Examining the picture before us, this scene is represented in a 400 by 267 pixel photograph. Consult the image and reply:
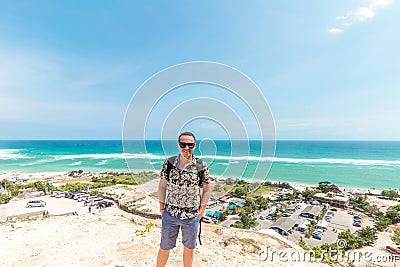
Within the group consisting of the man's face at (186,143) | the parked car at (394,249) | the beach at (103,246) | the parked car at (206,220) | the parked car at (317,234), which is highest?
the man's face at (186,143)

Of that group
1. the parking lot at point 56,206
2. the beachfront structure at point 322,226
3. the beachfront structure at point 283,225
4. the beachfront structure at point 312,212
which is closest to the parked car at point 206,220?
the beachfront structure at point 283,225

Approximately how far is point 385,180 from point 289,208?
2702 centimetres

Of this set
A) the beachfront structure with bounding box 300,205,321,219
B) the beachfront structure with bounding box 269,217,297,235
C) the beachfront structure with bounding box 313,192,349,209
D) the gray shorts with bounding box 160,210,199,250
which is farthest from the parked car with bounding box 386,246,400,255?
the gray shorts with bounding box 160,210,199,250

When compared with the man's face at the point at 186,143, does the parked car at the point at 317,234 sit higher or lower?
lower

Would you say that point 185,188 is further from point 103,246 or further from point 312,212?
point 312,212

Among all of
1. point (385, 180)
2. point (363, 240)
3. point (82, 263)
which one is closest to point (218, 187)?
point (82, 263)

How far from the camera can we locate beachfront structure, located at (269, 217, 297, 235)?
1376cm

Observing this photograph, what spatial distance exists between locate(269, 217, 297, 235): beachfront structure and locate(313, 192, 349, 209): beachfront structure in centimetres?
856

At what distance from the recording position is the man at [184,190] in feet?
7.19

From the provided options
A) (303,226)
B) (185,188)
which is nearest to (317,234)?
(303,226)

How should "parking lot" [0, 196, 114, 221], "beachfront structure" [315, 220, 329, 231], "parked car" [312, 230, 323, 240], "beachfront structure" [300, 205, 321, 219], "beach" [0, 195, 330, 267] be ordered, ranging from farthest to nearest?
"beachfront structure" [300, 205, 321, 219] → "beachfront structure" [315, 220, 329, 231] → "parking lot" [0, 196, 114, 221] → "parked car" [312, 230, 323, 240] → "beach" [0, 195, 330, 267]

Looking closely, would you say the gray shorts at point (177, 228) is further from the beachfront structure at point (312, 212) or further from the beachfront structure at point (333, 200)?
the beachfront structure at point (333, 200)

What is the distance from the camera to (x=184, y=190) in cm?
219

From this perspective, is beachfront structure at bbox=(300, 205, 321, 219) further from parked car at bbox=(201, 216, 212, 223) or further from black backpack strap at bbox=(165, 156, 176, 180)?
black backpack strap at bbox=(165, 156, 176, 180)
